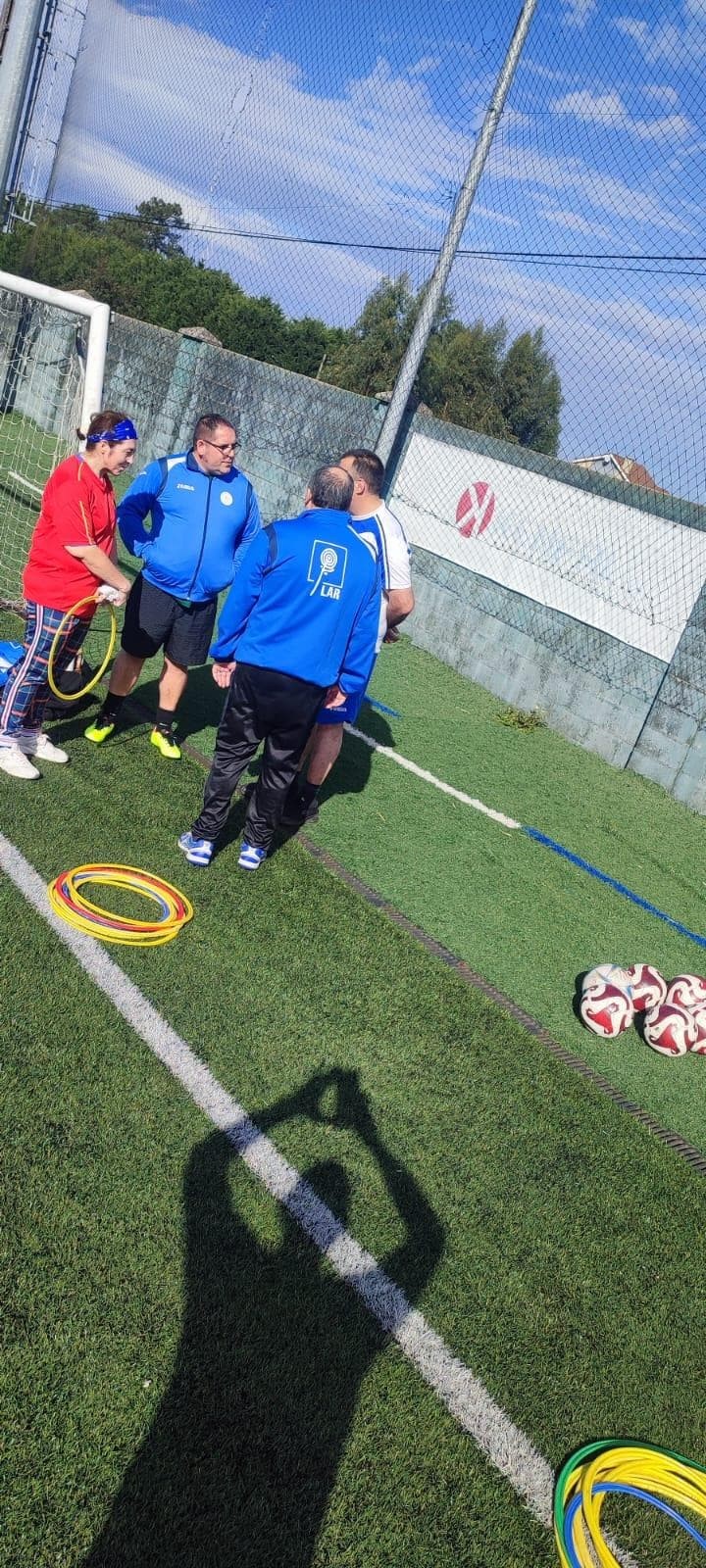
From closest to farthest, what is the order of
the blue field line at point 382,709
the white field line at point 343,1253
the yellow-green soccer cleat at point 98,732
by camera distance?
1. the white field line at point 343,1253
2. the yellow-green soccer cleat at point 98,732
3. the blue field line at point 382,709

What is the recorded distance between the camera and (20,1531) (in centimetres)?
229

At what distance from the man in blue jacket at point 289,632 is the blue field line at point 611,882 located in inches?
109

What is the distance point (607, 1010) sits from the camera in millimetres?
5176

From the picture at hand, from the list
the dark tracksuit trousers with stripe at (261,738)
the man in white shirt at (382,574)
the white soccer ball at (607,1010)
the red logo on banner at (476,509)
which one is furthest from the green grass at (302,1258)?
the red logo on banner at (476,509)

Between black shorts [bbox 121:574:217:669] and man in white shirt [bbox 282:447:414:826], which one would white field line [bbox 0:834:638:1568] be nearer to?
man in white shirt [bbox 282:447:414:826]

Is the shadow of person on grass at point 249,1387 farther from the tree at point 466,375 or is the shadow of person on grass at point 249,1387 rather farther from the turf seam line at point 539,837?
the tree at point 466,375

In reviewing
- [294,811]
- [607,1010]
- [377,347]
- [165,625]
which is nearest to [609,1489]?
[607,1010]

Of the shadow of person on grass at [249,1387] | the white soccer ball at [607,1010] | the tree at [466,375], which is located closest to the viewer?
the shadow of person on grass at [249,1387]

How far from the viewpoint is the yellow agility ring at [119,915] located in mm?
4477

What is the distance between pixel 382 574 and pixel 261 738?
144cm

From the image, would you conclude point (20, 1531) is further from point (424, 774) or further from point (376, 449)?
point (376, 449)

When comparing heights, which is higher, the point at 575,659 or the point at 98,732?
the point at 575,659

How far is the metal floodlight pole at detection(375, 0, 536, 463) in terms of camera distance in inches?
398

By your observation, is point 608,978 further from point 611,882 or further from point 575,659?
point 575,659
